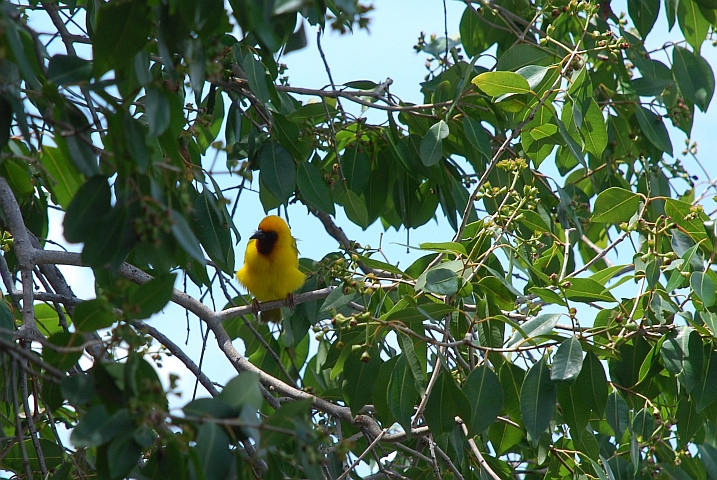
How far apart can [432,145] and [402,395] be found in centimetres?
120

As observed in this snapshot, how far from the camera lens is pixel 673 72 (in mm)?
4289

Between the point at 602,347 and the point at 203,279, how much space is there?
5.68ft

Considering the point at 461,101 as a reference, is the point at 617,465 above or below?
below

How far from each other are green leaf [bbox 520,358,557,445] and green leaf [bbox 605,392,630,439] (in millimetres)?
379

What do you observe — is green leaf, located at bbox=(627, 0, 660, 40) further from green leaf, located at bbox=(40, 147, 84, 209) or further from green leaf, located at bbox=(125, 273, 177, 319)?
green leaf, located at bbox=(125, 273, 177, 319)

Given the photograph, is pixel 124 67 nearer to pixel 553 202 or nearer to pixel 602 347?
pixel 602 347

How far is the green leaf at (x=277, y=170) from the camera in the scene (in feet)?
10.8

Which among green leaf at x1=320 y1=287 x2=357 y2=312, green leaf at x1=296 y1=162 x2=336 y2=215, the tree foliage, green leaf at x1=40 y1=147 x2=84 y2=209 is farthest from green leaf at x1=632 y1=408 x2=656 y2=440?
green leaf at x1=40 y1=147 x2=84 y2=209

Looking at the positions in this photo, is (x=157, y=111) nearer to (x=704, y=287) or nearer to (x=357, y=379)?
(x=357, y=379)

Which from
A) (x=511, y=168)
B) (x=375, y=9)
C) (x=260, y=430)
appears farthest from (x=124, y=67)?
(x=511, y=168)

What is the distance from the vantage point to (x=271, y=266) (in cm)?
540

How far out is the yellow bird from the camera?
5297mm

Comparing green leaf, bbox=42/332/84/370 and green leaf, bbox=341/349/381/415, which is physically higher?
green leaf, bbox=341/349/381/415

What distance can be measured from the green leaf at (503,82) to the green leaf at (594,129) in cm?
47
